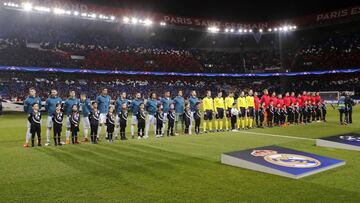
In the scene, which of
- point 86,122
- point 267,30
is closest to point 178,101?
point 86,122

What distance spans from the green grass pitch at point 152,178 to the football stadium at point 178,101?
0.14 ft

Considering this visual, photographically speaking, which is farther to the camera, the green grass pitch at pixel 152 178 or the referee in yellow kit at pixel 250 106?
the referee in yellow kit at pixel 250 106

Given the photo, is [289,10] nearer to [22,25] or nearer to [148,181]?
[22,25]

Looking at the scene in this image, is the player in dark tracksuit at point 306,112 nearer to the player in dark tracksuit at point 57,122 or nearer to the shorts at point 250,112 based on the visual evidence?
the shorts at point 250,112

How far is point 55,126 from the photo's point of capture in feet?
41.4

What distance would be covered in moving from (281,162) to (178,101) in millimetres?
8717

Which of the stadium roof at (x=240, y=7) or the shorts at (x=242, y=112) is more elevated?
the stadium roof at (x=240, y=7)

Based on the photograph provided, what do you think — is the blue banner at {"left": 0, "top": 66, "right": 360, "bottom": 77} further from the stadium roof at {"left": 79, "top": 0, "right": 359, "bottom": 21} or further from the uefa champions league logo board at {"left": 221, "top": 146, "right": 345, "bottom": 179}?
the uefa champions league logo board at {"left": 221, "top": 146, "right": 345, "bottom": 179}

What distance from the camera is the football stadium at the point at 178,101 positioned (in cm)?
724

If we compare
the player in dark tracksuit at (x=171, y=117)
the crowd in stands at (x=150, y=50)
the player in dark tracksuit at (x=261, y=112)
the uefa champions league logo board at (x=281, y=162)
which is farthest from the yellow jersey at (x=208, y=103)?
the crowd in stands at (x=150, y=50)

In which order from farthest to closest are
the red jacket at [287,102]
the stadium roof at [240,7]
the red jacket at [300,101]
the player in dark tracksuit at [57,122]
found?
the stadium roof at [240,7], the red jacket at [300,101], the red jacket at [287,102], the player in dark tracksuit at [57,122]

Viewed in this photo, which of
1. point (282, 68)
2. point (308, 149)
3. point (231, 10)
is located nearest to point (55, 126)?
point (308, 149)

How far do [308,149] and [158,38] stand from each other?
43355 millimetres

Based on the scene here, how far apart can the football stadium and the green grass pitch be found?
1.7 inches
